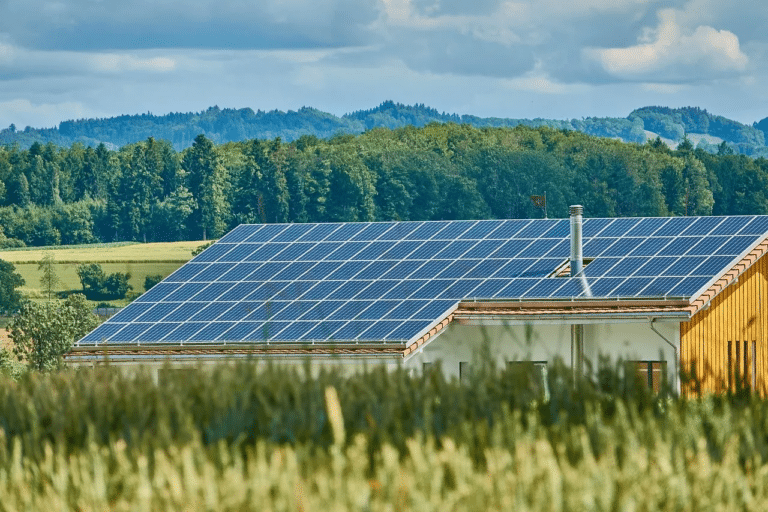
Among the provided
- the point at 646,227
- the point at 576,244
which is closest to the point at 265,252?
the point at 576,244

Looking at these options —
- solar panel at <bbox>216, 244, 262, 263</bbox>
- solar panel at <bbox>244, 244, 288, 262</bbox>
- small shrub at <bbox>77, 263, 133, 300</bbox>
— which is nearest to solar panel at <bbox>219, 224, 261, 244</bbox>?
solar panel at <bbox>216, 244, 262, 263</bbox>

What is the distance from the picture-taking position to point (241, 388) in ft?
39.6

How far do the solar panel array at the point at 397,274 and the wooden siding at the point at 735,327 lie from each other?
98 centimetres

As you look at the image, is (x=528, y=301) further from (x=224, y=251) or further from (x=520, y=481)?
(x=520, y=481)

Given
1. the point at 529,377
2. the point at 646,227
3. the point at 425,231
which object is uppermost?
the point at 425,231

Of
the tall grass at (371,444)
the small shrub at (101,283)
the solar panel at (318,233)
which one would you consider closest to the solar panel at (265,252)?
the solar panel at (318,233)

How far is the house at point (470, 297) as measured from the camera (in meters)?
33.9

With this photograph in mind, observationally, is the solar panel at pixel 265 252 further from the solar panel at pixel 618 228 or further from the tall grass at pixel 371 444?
the tall grass at pixel 371 444

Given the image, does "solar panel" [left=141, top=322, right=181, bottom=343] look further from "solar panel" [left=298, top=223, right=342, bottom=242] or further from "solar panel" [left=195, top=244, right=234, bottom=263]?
"solar panel" [left=298, top=223, right=342, bottom=242]

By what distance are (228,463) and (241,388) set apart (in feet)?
5.78

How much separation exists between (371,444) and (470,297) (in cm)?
2531

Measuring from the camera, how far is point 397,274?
129 ft

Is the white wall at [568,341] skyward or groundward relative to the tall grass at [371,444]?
skyward

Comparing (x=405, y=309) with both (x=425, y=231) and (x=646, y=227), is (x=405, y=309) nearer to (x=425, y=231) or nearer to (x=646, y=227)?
(x=425, y=231)
